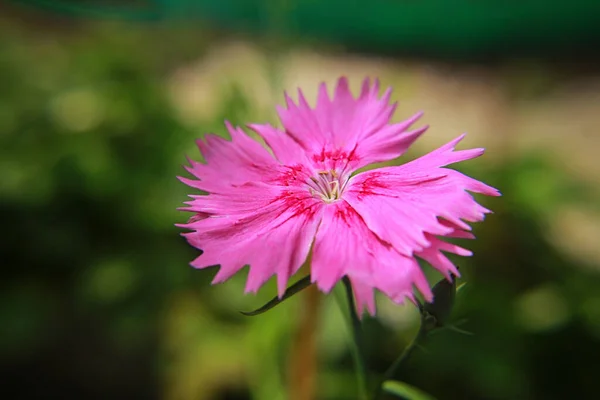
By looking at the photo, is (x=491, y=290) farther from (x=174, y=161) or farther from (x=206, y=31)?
(x=206, y=31)

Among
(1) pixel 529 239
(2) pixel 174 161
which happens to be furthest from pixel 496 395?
(2) pixel 174 161

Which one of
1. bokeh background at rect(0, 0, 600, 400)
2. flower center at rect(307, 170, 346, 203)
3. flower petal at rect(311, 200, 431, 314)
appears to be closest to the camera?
flower petal at rect(311, 200, 431, 314)

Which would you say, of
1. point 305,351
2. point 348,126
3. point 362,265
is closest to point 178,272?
point 305,351

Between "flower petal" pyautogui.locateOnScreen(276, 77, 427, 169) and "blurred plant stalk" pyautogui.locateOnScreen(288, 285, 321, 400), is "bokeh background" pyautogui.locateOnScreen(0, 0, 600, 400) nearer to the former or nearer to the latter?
"blurred plant stalk" pyautogui.locateOnScreen(288, 285, 321, 400)

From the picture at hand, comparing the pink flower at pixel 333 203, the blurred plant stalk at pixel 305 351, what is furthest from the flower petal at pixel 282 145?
the blurred plant stalk at pixel 305 351

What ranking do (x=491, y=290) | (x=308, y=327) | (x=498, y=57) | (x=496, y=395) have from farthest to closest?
(x=498, y=57)
(x=491, y=290)
(x=496, y=395)
(x=308, y=327)


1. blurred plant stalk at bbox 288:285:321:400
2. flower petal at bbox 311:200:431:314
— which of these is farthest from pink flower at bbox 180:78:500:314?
Result: blurred plant stalk at bbox 288:285:321:400
